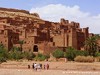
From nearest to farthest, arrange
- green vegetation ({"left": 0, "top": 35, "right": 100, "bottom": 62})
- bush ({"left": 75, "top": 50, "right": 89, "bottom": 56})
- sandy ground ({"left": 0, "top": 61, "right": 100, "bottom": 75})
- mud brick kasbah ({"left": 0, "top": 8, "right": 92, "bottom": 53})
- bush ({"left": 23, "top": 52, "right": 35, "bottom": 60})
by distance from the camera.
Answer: sandy ground ({"left": 0, "top": 61, "right": 100, "bottom": 75}), green vegetation ({"left": 0, "top": 35, "right": 100, "bottom": 62}), bush ({"left": 75, "top": 50, "right": 89, "bottom": 56}), bush ({"left": 23, "top": 52, "right": 35, "bottom": 60}), mud brick kasbah ({"left": 0, "top": 8, "right": 92, "bottom": 53})

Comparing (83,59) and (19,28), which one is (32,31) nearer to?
(19,28)

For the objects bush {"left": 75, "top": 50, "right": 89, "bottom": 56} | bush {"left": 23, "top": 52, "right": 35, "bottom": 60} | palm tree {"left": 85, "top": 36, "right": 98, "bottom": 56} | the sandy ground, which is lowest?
the sandy ground

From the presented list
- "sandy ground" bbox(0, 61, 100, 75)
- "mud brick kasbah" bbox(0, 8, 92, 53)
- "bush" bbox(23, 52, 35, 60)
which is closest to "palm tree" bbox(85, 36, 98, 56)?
"mud brick kasbah" bbox(0, 8, 92, 53)

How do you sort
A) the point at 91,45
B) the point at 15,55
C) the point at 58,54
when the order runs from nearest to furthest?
the point at 58,54 → the point at 15,55 → the point at 91,45

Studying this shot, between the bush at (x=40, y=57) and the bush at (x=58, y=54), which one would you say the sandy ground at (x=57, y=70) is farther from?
the bush at (x=58, y=54)

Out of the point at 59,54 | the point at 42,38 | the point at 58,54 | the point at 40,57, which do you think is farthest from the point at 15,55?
the point at 42,38

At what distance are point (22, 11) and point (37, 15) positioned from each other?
6.00 meters

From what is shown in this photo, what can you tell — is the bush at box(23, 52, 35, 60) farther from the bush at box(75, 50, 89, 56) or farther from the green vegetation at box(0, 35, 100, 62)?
the bush at box(75, 50, 89, 56)

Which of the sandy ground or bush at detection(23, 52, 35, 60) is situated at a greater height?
bush at detection(23, 52, 35, 60)

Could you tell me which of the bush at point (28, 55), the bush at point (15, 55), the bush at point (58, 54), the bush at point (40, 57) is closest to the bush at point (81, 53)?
the bush at point (58, 54)

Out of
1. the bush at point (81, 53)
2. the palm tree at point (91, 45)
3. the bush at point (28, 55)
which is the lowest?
the bush at point (28, 55)

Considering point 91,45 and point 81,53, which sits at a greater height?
point 91,45

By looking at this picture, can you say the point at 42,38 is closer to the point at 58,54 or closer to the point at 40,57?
the point at 40,57

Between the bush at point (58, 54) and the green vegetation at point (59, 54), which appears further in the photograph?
the bush at point (58, 54)
